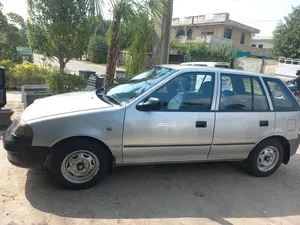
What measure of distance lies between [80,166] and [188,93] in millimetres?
1758

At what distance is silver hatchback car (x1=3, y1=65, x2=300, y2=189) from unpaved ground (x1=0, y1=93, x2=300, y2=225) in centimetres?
29

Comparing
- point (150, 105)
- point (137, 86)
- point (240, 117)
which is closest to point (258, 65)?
point (240, 117)

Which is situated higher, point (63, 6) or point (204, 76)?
point (63, 6)

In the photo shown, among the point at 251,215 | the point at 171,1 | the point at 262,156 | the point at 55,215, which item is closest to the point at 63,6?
the point at 171,1

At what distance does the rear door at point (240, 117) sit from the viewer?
3.55 metres

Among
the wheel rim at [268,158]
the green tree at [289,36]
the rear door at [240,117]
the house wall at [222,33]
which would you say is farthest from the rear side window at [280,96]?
the house wall at [222,33]

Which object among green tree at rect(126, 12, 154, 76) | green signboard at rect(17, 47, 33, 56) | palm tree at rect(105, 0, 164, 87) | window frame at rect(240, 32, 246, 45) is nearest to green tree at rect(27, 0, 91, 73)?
palm tree at rect(105, 0, 164, 87)

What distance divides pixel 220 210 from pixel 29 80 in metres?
9.47

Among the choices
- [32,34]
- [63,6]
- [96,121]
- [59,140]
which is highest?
[63,6]

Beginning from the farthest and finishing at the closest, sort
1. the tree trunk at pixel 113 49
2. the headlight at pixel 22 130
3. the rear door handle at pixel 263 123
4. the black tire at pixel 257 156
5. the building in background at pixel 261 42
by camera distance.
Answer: the building in background at pixel 261 42
the tree trunk at pixel 113 49
the black tire at pixel 257 156
the rear door handle at pixel 263 123
the headlight at pixel 22 130

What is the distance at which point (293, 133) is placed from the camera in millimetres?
4020

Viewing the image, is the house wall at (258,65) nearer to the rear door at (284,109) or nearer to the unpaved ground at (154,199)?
the rear door at (284,109)

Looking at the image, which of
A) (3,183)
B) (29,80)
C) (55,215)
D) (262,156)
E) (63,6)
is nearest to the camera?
(55,215)

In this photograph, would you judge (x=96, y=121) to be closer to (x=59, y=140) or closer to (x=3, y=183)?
(x=59, y=140)
